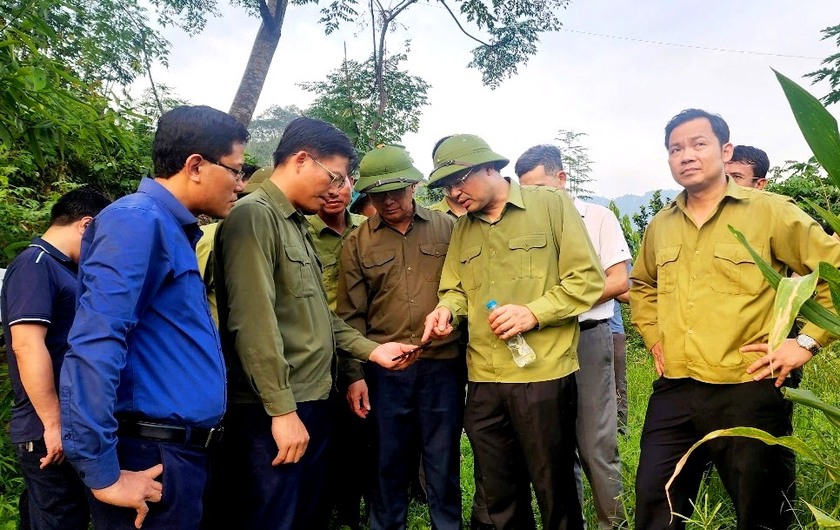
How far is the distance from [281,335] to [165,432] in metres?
0.62

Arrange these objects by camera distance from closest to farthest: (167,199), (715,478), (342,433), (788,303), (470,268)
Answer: (788,303), (167,199), (470,268), (715,478), (342,433)

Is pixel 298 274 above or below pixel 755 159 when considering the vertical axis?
below

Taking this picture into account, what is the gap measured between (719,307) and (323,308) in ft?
5.13

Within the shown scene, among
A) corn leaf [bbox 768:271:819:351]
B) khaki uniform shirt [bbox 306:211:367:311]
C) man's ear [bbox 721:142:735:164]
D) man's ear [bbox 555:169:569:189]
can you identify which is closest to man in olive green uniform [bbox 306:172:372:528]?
khaki uniform shirt [bbox 306:211:367:311]

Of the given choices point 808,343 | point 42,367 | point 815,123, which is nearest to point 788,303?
point 815,123

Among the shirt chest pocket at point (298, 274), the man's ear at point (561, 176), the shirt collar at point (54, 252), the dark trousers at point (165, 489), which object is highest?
the man's ear at point (561, 176)

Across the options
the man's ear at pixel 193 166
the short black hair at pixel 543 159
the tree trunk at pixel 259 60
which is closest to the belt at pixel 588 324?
the short black hair at pixel 543 159

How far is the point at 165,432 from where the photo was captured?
1518 mm

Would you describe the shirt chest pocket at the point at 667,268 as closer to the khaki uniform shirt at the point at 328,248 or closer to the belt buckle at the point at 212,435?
the khaki uniform shirt at the point at 328,248

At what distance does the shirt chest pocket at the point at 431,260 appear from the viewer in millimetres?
2906

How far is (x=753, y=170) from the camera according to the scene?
3564 millimetres

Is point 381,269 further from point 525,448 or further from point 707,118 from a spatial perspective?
point 707,118

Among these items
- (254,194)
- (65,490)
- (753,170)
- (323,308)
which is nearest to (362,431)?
(323,308)

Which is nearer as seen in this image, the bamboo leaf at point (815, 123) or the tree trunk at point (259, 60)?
the bamboo leaf at point (815, 123)
